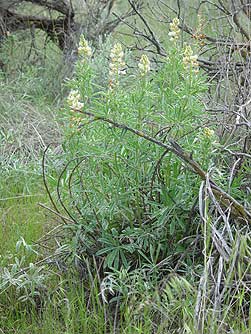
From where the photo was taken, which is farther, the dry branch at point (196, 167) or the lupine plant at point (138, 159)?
the lupine plant at point (138, 159)

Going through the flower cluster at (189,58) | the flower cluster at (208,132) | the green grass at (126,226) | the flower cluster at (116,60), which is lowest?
the green grass at (126,226)

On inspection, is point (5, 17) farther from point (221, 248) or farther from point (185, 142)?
point (221, 248)

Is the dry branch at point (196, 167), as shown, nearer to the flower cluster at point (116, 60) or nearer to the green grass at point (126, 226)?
the green grass at point (126, 226)

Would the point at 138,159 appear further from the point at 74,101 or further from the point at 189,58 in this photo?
the point at 189,58

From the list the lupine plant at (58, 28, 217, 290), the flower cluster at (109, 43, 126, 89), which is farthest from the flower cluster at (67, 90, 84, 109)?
the flower cluster at (109, 43, 126, 89)

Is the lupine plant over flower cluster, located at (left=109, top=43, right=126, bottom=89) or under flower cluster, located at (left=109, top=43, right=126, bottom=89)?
under

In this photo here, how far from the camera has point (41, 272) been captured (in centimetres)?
318

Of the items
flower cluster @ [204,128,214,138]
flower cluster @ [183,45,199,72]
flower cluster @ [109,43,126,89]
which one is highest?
flower cluster @ [183,45,199,72]

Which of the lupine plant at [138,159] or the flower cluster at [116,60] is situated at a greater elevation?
the flower cluster at [116,60]

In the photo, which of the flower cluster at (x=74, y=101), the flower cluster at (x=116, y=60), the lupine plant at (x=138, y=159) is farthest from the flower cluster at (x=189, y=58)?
the flower cluster at (x=74, y=101)

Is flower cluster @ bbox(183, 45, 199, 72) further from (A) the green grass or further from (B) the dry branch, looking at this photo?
(B) the dry branch

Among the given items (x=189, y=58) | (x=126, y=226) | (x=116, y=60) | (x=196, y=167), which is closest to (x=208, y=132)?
(x=196, y=167)

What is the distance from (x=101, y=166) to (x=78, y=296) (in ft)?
1.92

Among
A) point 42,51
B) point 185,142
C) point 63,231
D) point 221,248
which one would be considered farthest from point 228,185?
point 42,51
